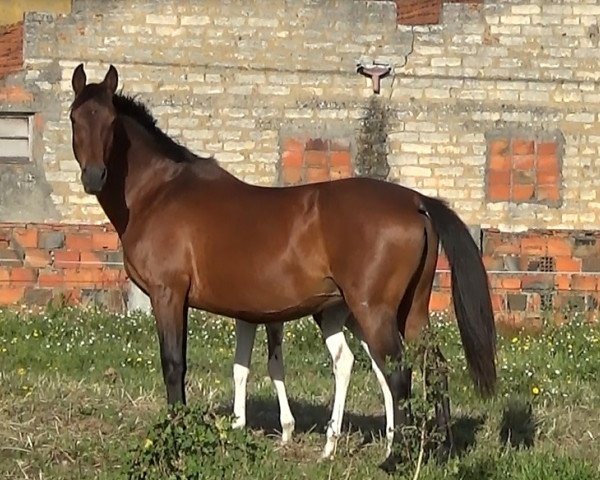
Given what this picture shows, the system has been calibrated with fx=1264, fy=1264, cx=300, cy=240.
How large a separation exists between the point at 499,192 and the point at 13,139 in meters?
7.81

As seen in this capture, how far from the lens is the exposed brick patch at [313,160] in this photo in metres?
20.0

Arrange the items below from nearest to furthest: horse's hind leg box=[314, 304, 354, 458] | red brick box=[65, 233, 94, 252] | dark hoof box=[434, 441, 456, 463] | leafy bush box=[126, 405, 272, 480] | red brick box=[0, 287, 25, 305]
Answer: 1. leafy bush box=[126, 405, 272, 480]
2. dark hoof box=[434, 441, 456, 463]
3. horse's hind leg box=[314, 304, 354, 458]
4. red brick box=[0, 287, 25, 305]
5. red brick box=[65, 233, 94, 252]

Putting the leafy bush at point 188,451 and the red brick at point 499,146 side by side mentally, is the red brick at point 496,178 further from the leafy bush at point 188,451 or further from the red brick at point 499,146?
the leafy bush at point 188,451

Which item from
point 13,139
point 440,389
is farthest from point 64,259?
point 440,389

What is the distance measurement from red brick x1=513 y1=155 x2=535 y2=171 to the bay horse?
12733 mm

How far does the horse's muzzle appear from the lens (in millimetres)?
7605

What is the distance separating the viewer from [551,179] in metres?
20.5

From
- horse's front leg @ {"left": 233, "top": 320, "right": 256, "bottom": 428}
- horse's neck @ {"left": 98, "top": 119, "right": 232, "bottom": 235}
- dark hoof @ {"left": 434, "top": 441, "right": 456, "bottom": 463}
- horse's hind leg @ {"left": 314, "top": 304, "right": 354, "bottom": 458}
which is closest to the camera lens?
dark hoof @ {"left": 434, "top": 441, "right": 456, "bottom": 463}

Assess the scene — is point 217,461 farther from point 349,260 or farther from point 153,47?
point 153,47

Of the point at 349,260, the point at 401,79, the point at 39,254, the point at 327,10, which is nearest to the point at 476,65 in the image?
the point at 401,79

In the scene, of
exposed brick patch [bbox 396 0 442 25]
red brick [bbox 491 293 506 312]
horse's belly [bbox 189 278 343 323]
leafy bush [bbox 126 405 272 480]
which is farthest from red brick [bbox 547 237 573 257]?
leafy bush [bbox 126 405 272 480]

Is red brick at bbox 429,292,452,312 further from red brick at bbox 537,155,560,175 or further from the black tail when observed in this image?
the black tail

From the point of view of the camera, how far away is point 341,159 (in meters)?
20.1

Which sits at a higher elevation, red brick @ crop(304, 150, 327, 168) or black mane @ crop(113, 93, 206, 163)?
black mane @ crop(113, 93, 206, 163)
